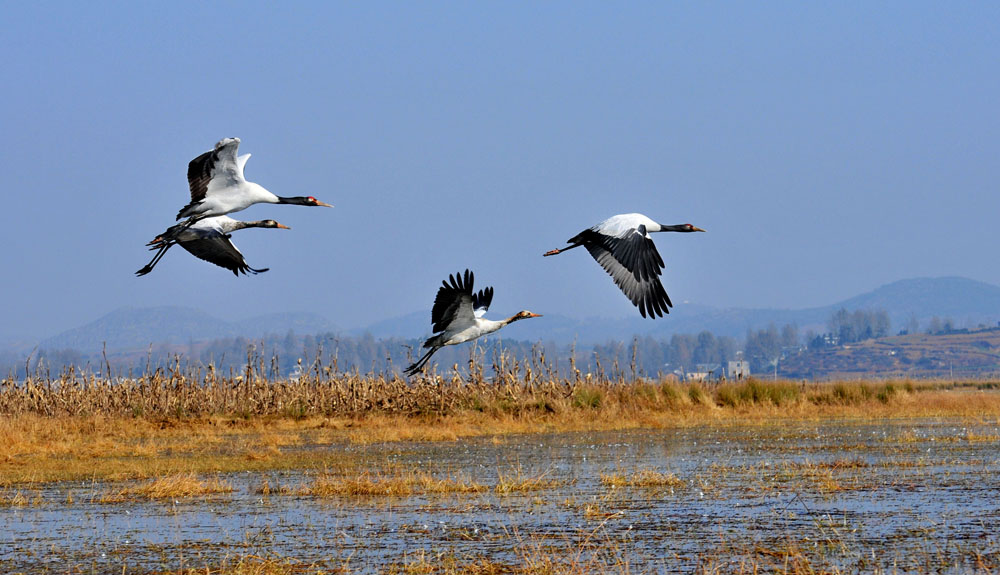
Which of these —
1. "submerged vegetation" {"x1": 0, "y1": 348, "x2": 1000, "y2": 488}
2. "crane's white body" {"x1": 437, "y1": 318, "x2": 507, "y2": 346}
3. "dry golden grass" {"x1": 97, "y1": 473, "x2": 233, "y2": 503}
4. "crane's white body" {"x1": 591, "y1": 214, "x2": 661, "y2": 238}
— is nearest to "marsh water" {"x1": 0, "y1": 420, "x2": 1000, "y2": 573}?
"dry golden grass" {"x1": 97, "y1": 473, "x2": 233, "y2": 503}

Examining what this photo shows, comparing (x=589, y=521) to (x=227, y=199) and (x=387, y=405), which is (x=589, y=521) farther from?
(x=387, y=405)

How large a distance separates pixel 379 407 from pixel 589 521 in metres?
17.5

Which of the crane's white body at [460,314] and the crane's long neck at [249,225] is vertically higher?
the crane's long neck at [249,225]

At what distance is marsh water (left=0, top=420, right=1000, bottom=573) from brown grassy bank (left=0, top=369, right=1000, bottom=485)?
8012mm

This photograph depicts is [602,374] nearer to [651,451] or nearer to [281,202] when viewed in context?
[651,451]

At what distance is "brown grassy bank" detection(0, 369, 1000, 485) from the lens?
1046 inches

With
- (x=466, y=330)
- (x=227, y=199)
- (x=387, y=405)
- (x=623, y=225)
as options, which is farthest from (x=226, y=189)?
(x=387, y=405)

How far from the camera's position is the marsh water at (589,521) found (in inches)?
408

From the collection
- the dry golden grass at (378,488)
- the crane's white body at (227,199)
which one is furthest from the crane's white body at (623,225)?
the crane's white body at (227,199)

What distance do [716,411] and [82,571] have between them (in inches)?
848

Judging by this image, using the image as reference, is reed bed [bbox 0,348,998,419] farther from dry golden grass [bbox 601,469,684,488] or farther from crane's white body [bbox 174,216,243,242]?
crane's white body [bbox 174,216,243,242]

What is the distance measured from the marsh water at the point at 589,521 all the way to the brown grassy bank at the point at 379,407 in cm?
801

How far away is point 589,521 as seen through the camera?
40.8 feet

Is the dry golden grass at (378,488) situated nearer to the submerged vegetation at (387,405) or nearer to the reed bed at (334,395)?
Result: the submerged vegetation at (387,405)
